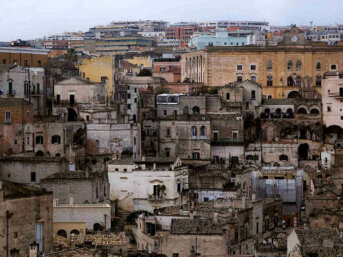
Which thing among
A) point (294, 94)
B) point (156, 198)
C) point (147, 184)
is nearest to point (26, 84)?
point (147, 184)

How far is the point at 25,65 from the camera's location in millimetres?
65562

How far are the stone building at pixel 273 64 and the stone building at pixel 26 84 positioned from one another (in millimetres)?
22260

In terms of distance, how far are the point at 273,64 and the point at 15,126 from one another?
3123 cm

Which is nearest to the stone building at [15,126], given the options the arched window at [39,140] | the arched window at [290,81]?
the arched window at [39,140]

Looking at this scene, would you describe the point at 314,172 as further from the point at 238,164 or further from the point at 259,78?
the point at 259,78

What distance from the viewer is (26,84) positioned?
6081 cm

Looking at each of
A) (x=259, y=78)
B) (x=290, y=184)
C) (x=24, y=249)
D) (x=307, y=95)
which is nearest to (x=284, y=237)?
(x=24, y=249)

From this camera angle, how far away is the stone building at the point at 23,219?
3397cm

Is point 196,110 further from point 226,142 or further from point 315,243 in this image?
point 315,243

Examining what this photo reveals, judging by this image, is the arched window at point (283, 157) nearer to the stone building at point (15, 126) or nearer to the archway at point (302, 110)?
the archway at point (302, 110)

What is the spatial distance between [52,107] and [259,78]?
24.8m

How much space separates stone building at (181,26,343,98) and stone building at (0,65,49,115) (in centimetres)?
2226

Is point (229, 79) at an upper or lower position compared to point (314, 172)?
upper

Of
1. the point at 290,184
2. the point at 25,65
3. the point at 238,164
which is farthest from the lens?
the point at 25,65
